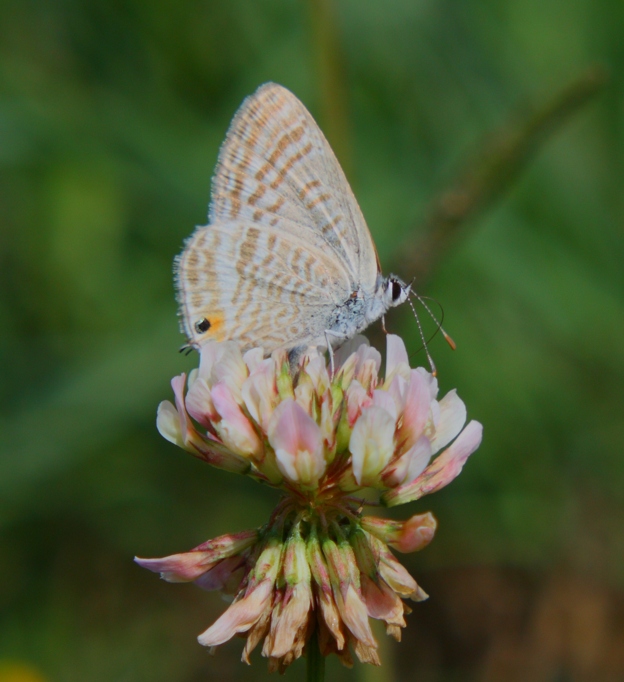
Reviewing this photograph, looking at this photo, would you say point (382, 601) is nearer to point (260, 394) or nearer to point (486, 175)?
point (260, 394)

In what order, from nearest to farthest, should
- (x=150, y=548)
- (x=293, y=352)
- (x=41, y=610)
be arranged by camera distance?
(x=293, y=352) < (x=41, y=610) < (x=150, y=548)

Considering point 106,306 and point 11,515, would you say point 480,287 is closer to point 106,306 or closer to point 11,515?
point 106,306

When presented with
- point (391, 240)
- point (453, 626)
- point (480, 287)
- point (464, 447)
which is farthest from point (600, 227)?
point (464, 447)

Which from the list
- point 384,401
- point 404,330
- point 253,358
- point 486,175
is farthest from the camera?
point 404,330

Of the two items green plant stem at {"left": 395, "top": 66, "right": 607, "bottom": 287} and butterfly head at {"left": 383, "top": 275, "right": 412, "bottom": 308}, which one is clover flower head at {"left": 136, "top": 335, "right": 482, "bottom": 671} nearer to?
butterfly head at {"left": 383, "top": 275, "right": 412, "bottom": 308}

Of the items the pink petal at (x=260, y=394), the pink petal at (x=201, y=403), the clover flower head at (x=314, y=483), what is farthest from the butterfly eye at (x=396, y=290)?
the pink petal at (x=201, y=403)

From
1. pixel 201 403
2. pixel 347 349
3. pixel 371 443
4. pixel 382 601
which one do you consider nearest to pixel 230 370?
pixel 201 403
